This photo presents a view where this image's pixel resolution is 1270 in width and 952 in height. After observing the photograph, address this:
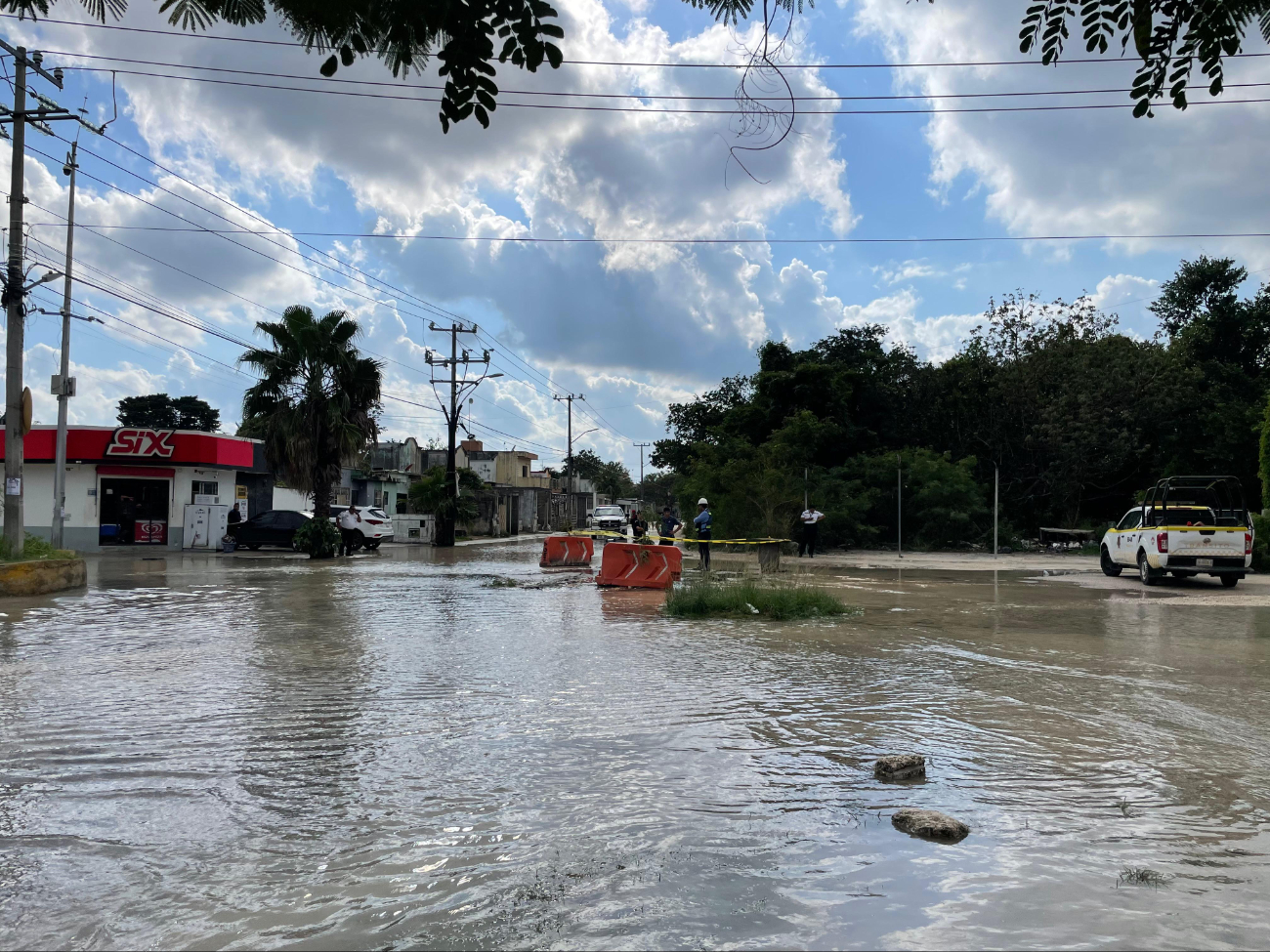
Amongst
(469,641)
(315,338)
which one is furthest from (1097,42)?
(315,338)

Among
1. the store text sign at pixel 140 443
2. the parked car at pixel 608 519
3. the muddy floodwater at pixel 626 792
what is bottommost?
the muddy floodwater at pixel 626 792

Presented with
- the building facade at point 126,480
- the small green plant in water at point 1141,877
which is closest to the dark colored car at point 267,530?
the building facade at point 126,480

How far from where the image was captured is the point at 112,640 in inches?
417

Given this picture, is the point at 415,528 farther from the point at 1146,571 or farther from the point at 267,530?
the point at 1146,571

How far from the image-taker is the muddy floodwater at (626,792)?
11.4ft

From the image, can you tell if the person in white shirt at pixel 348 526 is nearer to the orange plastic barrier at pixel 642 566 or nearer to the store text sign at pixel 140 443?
the store text sign at pixel 140 443

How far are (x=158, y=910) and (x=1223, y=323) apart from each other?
4758cm

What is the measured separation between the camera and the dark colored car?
3269 centimetres

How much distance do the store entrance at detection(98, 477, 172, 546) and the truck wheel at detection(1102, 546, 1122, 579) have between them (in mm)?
30128

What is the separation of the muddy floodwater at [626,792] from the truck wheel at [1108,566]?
11.6m

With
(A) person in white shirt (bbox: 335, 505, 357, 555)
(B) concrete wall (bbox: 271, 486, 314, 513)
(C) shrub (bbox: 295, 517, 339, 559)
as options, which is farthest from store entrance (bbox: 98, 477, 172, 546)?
(C) shrub (bbox: 295, 517, 339, 559)

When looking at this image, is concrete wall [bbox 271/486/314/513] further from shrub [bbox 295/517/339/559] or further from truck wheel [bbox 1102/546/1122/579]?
truck wheel [bbox 1102/546/1122/579]

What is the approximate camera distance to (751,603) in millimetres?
13344

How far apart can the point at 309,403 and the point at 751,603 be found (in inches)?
895
